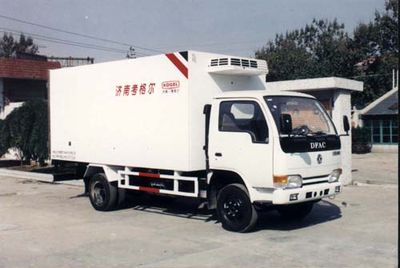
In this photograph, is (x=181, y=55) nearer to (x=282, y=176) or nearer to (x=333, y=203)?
(x=282, y=176)

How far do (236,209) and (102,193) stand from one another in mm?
3817

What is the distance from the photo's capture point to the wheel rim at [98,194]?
38.5ft

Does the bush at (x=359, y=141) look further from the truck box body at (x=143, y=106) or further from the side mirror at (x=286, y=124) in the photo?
the side mirror at (x=286, y=124)

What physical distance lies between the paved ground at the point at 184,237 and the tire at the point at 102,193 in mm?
216

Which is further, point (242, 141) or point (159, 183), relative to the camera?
point (159, 183)

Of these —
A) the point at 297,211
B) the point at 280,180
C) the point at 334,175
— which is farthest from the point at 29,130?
the point at 280,180

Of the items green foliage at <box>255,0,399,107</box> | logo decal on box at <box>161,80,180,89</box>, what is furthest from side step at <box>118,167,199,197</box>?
green foliage at <box>255,0,399,107</box>

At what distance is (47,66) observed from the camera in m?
35.5

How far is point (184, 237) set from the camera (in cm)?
888

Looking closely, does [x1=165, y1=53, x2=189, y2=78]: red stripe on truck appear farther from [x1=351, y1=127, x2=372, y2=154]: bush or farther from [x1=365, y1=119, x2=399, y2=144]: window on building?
[x1=365, y1=119, x2=399, y2=144]: window on building

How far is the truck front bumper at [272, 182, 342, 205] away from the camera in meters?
8.53

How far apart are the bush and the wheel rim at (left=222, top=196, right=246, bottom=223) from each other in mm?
25569

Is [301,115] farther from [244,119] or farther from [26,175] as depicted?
[26,175]

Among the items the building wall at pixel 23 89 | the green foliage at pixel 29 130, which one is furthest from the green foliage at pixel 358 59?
the green foliage at pixel 29 130
